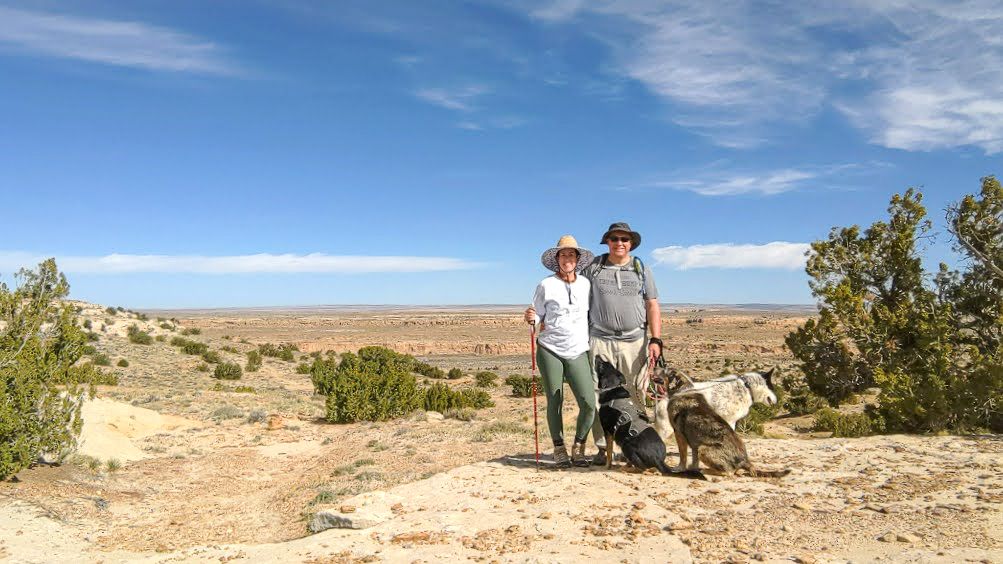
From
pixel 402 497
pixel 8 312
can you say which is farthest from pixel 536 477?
pixel 8 312

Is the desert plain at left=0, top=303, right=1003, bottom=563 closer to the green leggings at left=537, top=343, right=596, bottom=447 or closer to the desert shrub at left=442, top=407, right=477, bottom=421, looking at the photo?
the green leggings at left=537, top=343, right=596, bottom=447

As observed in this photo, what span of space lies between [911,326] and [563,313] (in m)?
10.1

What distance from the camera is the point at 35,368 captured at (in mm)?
9031

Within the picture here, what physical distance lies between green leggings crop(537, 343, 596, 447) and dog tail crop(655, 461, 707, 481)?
79 cm

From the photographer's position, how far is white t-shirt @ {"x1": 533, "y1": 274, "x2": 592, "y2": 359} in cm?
622

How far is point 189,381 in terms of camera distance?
936 inches

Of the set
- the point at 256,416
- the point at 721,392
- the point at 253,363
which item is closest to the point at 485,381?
the point at 253,363

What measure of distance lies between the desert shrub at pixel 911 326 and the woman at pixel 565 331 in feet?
20.0

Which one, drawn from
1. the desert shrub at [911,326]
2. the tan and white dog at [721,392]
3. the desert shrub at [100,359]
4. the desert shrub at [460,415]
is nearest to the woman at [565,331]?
the tan and white dog at [721,392]

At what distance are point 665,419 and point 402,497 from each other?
281cm

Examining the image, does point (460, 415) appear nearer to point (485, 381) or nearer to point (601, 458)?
point (601, 458)

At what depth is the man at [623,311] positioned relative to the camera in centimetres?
629

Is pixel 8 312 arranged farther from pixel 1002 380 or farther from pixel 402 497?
pixel 1002 380

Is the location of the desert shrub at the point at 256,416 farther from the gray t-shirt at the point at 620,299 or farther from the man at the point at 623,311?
the gray t-shirt at the point at 620,299
